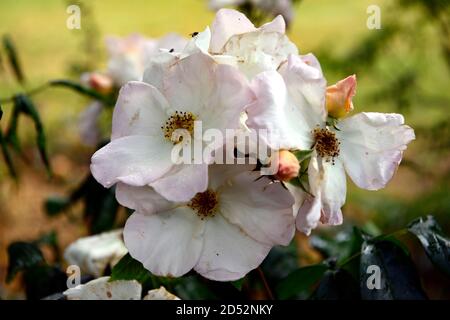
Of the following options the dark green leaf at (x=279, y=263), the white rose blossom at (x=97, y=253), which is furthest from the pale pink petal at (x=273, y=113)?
the dark green leaf at (x=279, y=263)

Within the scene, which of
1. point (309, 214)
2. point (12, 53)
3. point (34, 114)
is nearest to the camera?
point (309, 214)

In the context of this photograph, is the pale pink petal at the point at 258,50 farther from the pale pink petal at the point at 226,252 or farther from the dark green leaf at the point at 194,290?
the dark green leaf at the point at 194,290

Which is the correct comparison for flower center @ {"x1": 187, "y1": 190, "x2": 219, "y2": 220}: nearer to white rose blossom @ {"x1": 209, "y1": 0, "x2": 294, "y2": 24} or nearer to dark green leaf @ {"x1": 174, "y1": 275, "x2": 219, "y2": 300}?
dark green leaf @ {"x1": 174, "y1": 275, "x2": 219, "y2": 300}

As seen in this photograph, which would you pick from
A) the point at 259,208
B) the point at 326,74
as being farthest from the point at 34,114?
the point at 326,74

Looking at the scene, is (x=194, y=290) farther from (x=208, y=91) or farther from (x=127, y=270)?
(x=208, y=91)

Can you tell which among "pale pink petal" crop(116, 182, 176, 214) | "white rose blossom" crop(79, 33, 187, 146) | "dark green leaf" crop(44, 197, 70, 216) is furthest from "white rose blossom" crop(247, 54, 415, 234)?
"dark green leaf" crop(44, 197, 70, 216)
